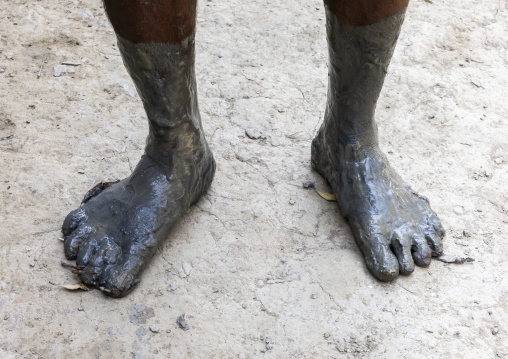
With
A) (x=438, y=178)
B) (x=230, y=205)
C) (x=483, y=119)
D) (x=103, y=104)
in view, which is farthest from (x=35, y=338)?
(x=483, y=119)

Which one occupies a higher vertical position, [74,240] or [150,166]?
[150,166]

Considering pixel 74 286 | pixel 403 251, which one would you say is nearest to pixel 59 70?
pixel 74 286

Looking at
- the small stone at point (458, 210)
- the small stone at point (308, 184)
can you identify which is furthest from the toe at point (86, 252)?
the small stone at point (458, 210)

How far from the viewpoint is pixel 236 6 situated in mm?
2979

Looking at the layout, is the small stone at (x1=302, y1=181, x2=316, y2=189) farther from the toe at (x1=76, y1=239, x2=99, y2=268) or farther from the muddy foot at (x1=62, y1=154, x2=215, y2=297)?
the toe at (x1=76, y1=239, x2=99, y2=268)

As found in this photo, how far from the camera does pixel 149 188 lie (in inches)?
70.7

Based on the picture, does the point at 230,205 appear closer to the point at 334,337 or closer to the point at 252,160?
the point at 252,160

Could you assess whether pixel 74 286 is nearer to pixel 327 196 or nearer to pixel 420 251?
pixel 327 196

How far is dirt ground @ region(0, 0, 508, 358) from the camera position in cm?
159

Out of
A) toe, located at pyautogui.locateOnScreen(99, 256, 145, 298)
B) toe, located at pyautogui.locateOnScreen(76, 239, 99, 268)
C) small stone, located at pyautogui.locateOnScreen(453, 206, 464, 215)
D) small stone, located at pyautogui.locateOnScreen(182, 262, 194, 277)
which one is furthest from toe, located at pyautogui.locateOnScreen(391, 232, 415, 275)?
toe, located at pyautogui.locateOnScreen(76, 239, 99, 268)

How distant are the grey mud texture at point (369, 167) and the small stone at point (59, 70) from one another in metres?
1.22

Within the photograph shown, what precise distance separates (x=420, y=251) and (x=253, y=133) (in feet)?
2.68

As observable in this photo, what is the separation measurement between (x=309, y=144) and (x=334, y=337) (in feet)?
2.86

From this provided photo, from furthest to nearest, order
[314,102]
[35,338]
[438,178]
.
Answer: [314,102], [438,178], [35,338]
